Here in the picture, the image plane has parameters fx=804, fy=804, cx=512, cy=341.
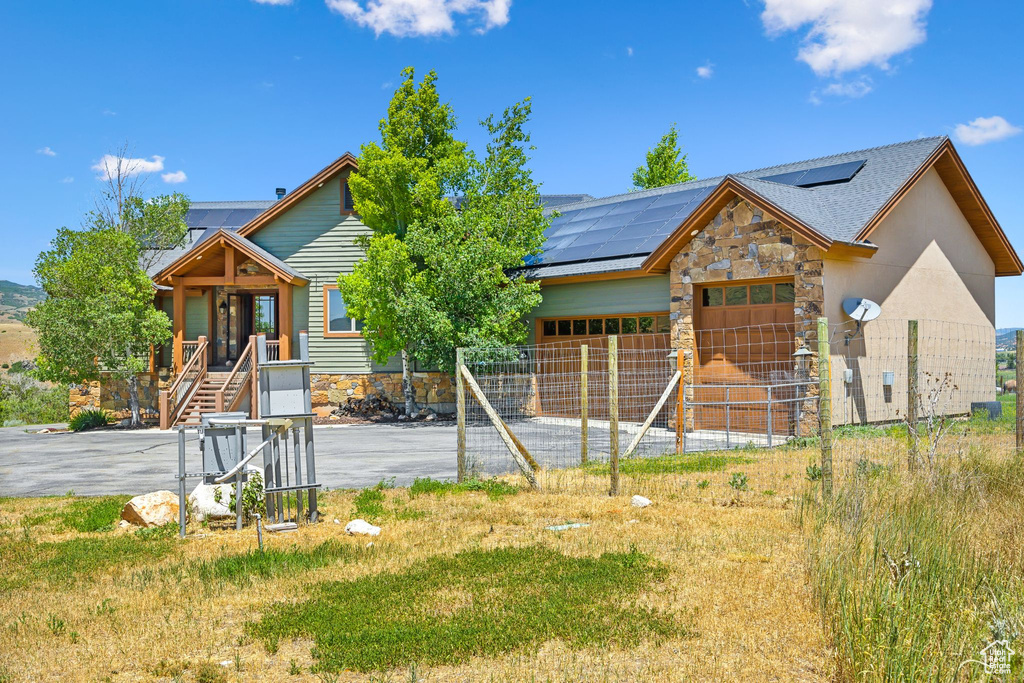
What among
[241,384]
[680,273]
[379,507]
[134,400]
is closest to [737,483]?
[379,507]

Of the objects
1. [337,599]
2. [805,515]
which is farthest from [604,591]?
[805,515]

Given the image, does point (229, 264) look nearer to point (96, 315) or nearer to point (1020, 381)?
point (96, 315)

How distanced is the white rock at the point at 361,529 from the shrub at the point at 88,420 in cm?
1613

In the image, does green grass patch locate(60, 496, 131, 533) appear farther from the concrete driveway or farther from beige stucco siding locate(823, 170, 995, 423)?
beige stucco siding locate(823, 170, 995, 423)

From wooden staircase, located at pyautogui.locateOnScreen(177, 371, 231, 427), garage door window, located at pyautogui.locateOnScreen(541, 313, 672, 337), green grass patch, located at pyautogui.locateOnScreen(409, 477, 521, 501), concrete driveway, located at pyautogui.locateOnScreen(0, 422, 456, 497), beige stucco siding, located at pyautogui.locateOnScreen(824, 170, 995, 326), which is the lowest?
concrete driveway, located at pyautogui.locateOnScreen(0, 422, 456, 497)

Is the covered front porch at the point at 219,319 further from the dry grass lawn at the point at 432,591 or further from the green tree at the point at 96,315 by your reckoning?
the dry grass lawn at the point at 432,591

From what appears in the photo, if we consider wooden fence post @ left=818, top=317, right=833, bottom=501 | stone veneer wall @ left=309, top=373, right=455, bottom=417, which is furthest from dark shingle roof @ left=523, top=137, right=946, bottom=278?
wooden fence post @ left=818, top=317, right=833, bottom=501

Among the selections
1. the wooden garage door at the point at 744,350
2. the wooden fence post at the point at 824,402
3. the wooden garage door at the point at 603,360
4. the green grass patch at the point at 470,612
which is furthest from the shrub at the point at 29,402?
the wooden fence post at the point at 824,402

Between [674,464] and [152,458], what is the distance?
9194 millimetres

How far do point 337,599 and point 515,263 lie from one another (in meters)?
15.3

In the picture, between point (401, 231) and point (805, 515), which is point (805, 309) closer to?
point (805, 515)

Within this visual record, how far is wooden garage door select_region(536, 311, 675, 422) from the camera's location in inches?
719

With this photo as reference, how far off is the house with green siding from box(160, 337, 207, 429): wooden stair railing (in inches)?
2.2

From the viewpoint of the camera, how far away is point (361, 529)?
7.70m
